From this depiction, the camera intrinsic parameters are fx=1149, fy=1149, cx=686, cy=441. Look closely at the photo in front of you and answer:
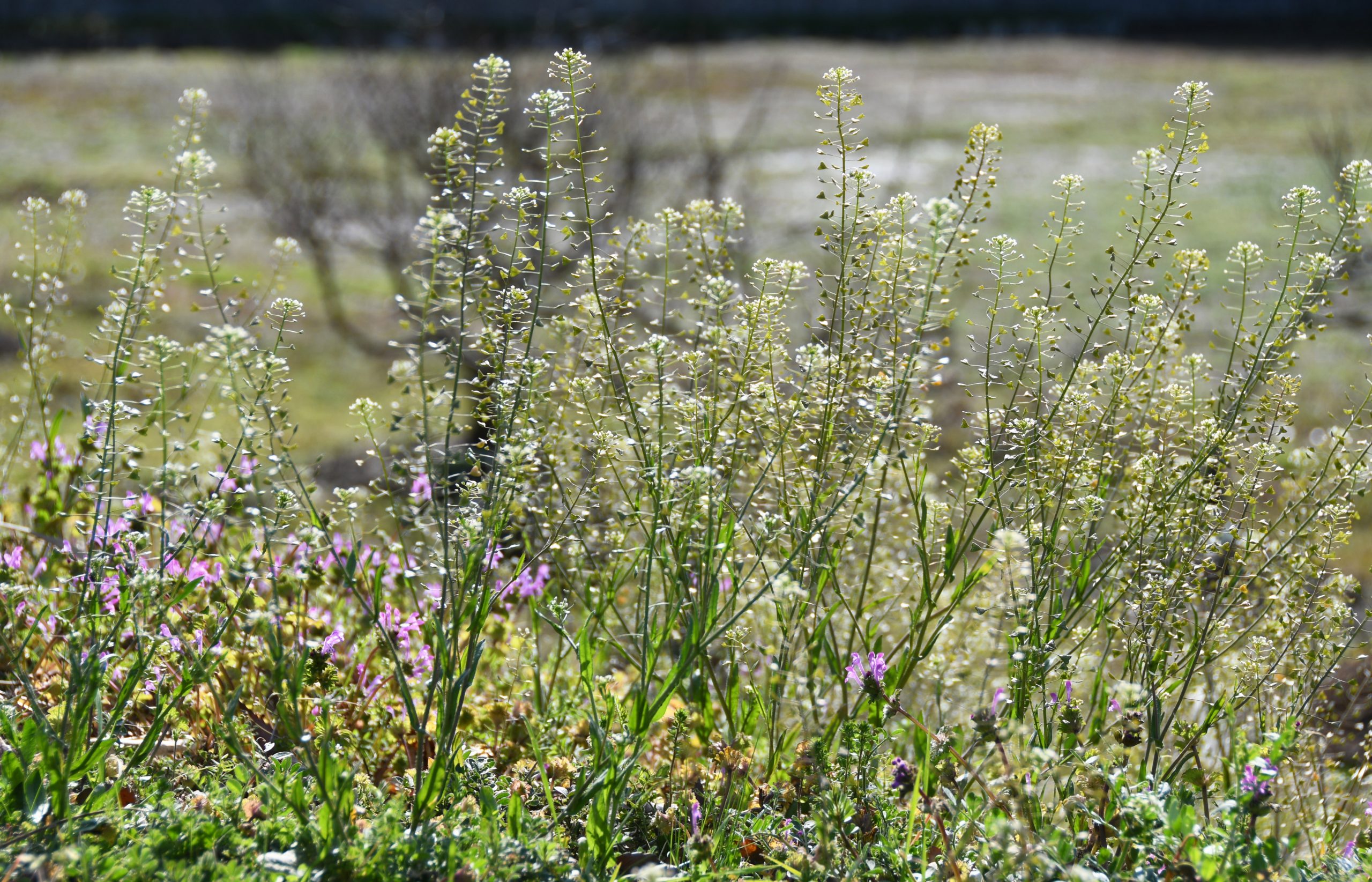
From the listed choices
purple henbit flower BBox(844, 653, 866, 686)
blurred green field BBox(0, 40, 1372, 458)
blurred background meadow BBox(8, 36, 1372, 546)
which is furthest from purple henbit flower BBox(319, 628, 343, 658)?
blurred green field BBox(0, 40, 1372, 458)

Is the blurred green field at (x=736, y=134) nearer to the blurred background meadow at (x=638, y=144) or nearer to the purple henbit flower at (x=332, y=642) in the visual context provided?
the blurred background meadow at (x=638, y=144)

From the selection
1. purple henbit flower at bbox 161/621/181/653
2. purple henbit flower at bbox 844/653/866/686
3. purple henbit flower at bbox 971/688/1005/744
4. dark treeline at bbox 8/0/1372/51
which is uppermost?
dark treeline at bbox 8/0/1372/51

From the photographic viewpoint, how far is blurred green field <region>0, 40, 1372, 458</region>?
34.3ft

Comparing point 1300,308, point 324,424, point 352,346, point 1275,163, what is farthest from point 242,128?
point 1275,163

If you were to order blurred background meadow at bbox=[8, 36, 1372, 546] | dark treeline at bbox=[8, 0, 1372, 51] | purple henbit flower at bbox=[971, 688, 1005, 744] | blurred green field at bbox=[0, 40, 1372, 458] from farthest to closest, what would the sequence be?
dark treeline at bbox=[8, 0, 1372, 51] → blurred green field at bbox=[0, 40, 1372, 458] → blurred background meadow at bbox=[8, 36, 1372, 546] → purple henbit flower at bbox=[971, 688, 1005, 744]

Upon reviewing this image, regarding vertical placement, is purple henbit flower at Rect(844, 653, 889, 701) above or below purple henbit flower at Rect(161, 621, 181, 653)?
below

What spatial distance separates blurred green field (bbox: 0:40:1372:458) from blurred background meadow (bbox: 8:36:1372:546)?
0.07 meters

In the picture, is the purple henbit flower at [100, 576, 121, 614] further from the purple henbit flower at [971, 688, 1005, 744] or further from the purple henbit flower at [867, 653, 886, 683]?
the purple henbit flower at [971, 688, 1005, 744]

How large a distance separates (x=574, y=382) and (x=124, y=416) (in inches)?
38.1

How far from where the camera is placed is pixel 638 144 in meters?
9.79

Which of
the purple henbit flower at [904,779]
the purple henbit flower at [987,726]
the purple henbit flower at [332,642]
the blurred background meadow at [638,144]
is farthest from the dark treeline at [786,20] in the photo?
the purple henbit flower at [987,726]

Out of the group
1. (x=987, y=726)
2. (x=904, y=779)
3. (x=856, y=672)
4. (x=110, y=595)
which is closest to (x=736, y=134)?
(x=110, y=595)

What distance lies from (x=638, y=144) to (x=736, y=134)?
13.7 m

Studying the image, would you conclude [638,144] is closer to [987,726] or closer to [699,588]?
[699,588]
